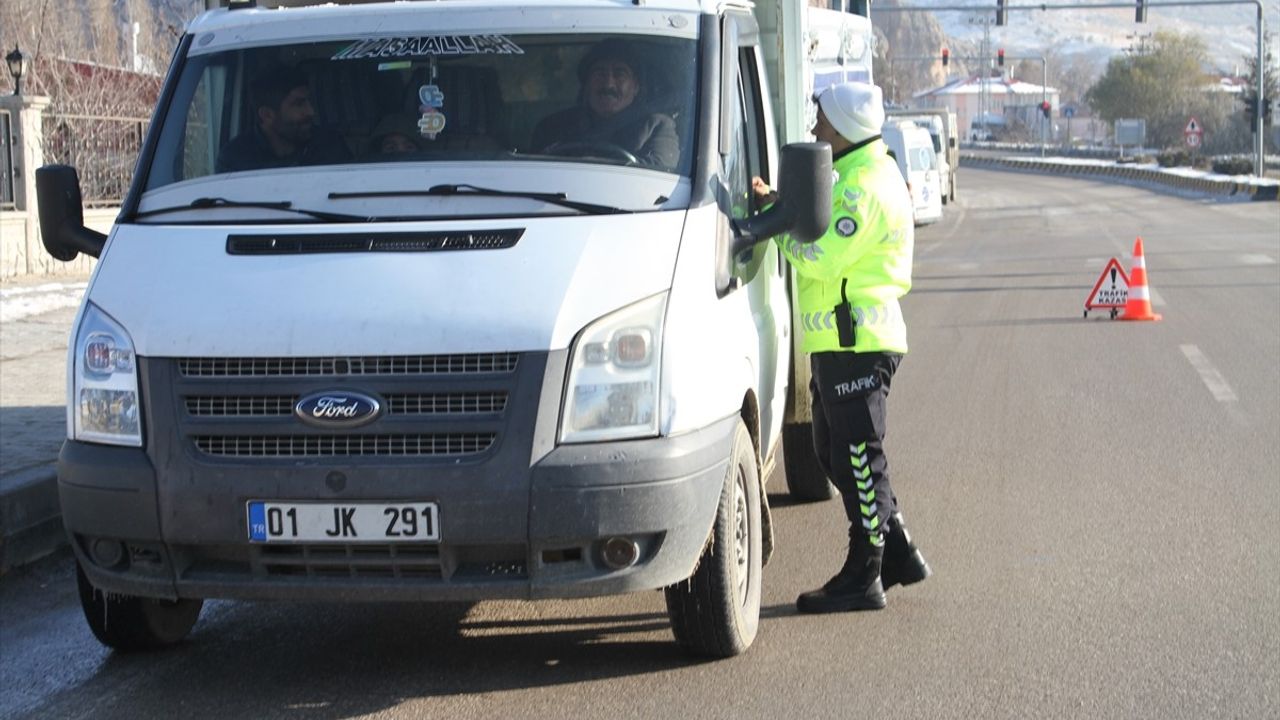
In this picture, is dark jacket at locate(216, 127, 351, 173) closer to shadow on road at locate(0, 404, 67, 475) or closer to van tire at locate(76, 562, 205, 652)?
van tire at locate(76, 562, 205, 652)

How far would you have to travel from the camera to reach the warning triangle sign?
51.1ft

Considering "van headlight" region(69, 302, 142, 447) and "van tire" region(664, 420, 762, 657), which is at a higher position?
"van headlight" region(69, 302, 142, 447)

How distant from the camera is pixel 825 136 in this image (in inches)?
234

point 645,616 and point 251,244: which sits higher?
point 251,244

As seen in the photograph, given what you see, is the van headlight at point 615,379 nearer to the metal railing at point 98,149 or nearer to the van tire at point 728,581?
the van tire at point 728,581

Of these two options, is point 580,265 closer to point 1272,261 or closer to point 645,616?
point 645,616

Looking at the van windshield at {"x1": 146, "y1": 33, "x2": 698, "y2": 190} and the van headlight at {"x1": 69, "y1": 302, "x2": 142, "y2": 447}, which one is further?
the van windshield at {"x1": 146, "y1": 33, "x2": 698, "y2": 190}

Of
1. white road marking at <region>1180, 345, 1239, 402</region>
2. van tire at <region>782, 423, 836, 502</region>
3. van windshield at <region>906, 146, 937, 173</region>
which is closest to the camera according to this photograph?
van tire at <region>782, 423, 836, 502</region>

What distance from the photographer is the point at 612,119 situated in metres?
5.60

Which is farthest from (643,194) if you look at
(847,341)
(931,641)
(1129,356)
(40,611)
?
(1129,356)

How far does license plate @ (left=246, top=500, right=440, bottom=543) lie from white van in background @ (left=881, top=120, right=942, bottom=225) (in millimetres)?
29656

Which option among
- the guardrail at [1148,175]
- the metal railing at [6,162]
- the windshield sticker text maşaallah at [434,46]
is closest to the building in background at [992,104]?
the guardrail at [1148,175]

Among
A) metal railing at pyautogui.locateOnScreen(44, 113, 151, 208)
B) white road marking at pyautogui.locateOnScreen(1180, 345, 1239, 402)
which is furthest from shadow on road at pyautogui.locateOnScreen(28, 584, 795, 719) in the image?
metal railing at pyautogui.locateOnScreen(44, 113, 151, 208)

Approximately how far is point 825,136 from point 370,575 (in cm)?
235
